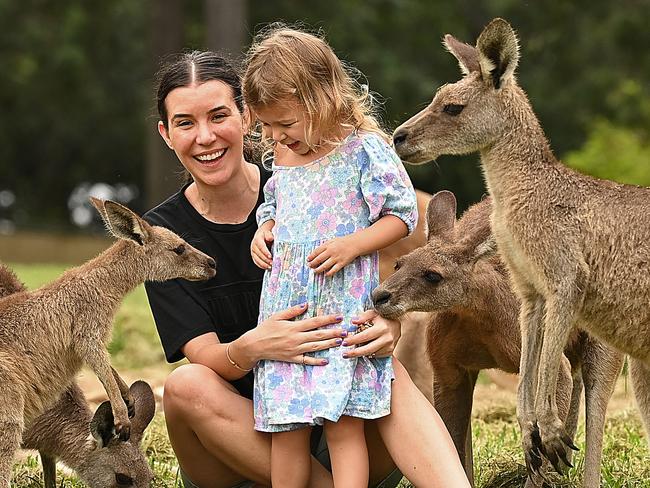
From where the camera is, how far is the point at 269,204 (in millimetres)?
4688

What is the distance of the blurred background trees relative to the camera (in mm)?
22312

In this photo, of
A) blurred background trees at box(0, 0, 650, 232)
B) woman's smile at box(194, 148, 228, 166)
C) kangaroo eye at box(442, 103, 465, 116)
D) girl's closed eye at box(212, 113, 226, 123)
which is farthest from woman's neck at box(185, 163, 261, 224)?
blurred background trees at box(0, 0, 650, 232)

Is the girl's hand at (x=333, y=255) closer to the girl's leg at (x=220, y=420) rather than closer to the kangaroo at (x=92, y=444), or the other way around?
the girl's leg at (x=220, y=420)

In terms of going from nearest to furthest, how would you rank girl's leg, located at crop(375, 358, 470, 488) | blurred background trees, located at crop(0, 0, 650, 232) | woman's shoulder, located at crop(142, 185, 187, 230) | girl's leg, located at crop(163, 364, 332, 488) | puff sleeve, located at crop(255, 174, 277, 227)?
girl's leg, located at crop(375, 358, 470, 488)
girl's leg, located at crop(163, 364, 332, 488)
puff sleeve, located at crop(255, 174, 277, 227)
woman's shoulder, located at crop(142, 185, 187, 230)
blurred background trees, located at crop(0, 0, 650, 232)

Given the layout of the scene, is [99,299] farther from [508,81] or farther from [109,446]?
[508,81]

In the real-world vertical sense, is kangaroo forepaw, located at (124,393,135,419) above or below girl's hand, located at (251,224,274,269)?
below

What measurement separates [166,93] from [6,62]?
2001 centimetres

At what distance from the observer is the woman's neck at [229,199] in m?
5.02

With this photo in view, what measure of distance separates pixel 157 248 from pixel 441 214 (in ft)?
3.70

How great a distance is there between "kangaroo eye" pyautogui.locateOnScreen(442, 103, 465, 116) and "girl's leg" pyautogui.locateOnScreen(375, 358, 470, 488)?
0.96 metres

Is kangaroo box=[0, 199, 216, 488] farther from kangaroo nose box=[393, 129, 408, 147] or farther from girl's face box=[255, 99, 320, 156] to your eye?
kangaroo nose box=[393, 129, 408, 147]

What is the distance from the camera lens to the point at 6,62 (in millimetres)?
24094

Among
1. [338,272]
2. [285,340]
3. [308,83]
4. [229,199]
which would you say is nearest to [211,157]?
[229,199]

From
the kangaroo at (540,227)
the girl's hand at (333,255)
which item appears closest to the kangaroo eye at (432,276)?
the kangaroo at (540,227)
